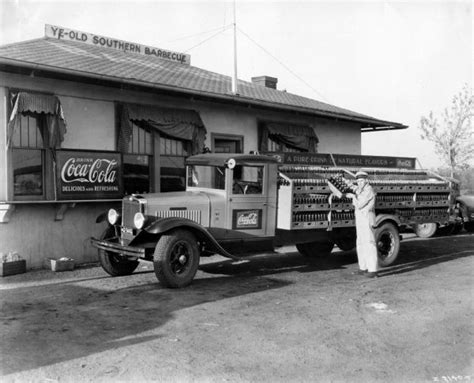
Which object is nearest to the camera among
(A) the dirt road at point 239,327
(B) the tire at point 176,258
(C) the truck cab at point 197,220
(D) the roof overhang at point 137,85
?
(A) the dirt road at point 239,327

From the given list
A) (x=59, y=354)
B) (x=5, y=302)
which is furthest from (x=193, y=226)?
(x=59, y=354)

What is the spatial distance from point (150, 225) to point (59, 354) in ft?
9.58

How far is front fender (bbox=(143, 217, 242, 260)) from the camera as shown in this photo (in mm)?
7066

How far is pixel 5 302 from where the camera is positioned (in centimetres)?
636

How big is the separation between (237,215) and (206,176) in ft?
2.82

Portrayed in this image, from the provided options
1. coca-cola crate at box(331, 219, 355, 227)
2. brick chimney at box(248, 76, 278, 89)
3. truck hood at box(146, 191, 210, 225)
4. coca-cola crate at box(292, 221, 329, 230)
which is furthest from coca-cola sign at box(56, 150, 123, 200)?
brick chimney at box(248, 76, 278, 89)

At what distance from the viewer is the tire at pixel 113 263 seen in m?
8.08

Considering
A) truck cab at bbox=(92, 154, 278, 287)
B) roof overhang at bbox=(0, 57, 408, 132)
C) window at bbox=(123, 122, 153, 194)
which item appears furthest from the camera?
window at bbox=(123, 122, 153, 194)

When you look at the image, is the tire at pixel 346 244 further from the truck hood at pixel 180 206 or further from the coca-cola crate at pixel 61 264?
the coca-cola crate at pixel 61 264

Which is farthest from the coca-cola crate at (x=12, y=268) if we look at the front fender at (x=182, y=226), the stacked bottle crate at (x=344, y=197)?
the stacked bottle crate at (x=344, y=197)

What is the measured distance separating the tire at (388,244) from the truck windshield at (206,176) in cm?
321

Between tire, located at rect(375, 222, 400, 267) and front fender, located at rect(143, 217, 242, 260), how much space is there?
3.16 metres

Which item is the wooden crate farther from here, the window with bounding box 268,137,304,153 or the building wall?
the window with bounding box 268,137,304,153

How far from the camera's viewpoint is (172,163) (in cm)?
1100
